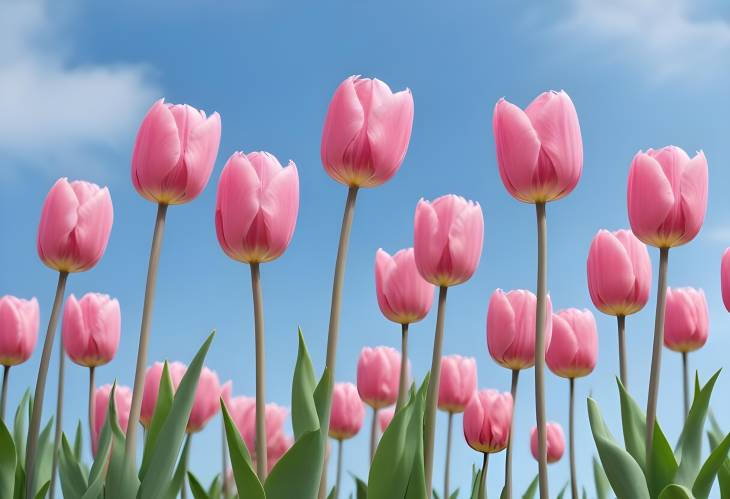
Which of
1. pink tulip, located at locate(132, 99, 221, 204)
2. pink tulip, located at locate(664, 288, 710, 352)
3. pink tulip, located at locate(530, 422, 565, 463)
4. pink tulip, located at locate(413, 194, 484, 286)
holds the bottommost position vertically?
pink tulip, located at locate(530, 422, 565, 463)

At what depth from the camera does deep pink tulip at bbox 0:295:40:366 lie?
4641mm

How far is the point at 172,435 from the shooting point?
2.76 meters

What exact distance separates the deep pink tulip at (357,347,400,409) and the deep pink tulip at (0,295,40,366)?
74.7 inches

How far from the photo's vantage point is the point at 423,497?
2.67m

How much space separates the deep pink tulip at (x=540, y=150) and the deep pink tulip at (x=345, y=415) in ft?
9.38

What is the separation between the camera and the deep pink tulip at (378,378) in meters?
5.14

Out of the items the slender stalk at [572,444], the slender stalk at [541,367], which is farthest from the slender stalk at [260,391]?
the slender stalk at [572,444]

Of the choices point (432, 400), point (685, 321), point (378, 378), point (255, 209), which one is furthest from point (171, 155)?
point (685, 321)

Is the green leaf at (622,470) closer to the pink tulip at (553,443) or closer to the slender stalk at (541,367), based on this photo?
the slender stalk at (541,367)

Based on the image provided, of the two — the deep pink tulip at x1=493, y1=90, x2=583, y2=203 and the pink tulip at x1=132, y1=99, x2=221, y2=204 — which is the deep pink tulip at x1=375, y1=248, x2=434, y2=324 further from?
the pink tulip at x1=132, y1=99, x2=221, y2=204

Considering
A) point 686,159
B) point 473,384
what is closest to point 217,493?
point 473,384

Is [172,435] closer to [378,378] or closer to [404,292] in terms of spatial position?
[404,292]

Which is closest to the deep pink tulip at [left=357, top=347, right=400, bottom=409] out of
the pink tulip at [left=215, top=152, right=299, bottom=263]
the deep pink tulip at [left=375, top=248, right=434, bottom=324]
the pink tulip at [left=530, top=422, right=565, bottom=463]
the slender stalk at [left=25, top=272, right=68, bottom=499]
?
the deep pink tulip at [left=375, top=248, right=434, bottom=324]

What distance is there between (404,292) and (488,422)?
3.41 ft
